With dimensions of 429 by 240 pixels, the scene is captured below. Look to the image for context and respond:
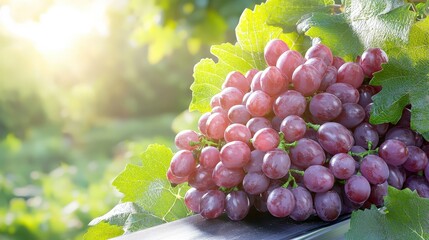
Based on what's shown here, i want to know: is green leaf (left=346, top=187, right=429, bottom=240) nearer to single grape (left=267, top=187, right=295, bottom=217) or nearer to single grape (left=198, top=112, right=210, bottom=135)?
single grape (left=267, top=187, right=295, bottom=217)

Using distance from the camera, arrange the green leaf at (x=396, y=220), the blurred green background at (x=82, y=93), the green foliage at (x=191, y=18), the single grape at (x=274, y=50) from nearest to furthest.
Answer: the green leaf at (x=396, y=220) < the single grape at (x=274, y=50) < the green foliage at (x=191, y=18) < the blurred green background at (x=82, y=93)

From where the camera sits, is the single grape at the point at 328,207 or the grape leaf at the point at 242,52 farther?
Result: the grape leaf at the point at 242,52

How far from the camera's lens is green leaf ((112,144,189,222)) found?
61 cm

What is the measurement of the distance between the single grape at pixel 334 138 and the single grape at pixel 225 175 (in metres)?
0.08

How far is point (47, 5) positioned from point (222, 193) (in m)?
2.52

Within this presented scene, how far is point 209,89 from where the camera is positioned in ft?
2.20

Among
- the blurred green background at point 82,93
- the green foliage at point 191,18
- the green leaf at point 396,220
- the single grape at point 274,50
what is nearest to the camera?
the green leaf at point 396,220

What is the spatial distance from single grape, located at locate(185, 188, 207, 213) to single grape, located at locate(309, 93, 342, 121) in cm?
13

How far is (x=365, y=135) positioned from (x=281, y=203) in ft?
0.34

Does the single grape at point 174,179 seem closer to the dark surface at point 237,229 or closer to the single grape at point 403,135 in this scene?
the dark surface at point 237,229

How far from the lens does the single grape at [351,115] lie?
0.54 meters

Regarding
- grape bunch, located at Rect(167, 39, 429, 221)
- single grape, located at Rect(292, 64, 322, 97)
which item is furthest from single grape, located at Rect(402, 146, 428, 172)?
single grape, located at Rect(292, 64, 322, 97)

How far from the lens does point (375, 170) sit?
52 centimetres

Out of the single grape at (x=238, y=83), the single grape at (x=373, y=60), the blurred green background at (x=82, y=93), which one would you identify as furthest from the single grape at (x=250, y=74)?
the blurred green background at (x=82, y=93)
